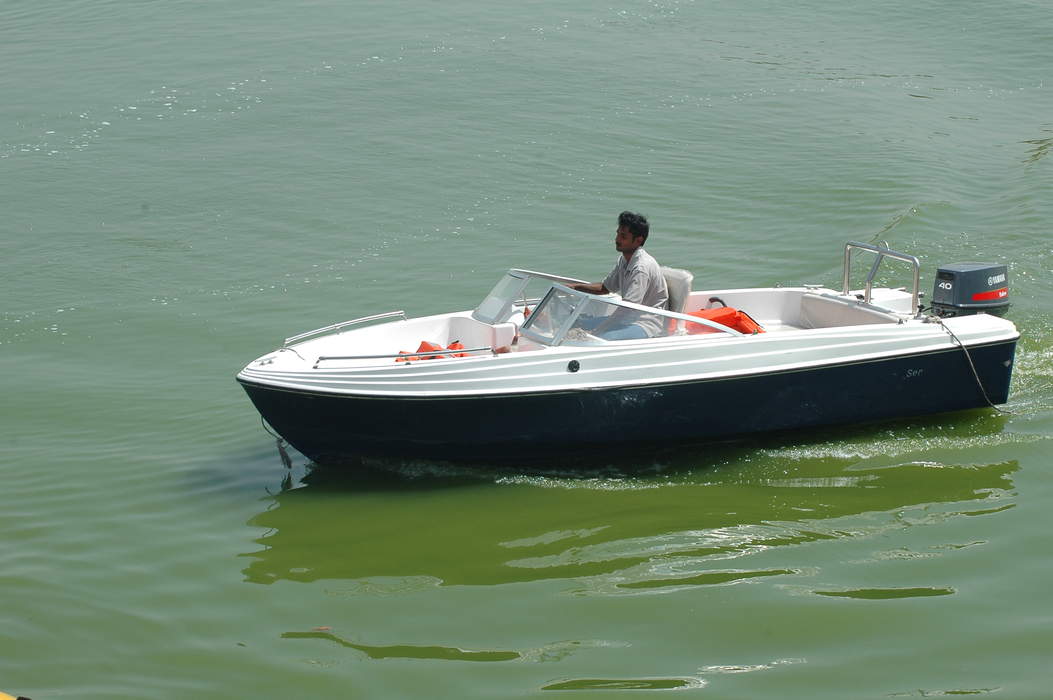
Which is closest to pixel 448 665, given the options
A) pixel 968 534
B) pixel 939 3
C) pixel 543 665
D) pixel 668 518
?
pixel 543 665

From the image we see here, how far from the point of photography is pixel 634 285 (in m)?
9.12

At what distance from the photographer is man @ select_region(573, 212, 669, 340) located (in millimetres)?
8891

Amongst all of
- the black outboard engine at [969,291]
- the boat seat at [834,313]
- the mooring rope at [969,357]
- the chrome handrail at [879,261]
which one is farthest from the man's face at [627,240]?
the black outboard engine at [969,291]

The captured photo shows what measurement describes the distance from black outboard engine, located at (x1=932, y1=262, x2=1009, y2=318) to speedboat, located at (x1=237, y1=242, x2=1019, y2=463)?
0.6 inches

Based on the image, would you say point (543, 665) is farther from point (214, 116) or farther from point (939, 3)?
point (939, 3)

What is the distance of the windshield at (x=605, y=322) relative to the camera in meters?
8.78

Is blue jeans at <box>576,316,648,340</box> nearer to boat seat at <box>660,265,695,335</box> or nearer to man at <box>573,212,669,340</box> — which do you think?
man at <box>573,212,669,340</box>

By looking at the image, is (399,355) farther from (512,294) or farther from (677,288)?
(677,288)

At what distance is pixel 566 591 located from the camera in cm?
729

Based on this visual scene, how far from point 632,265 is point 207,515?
366cm

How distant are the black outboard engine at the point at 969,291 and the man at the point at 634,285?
2330 millimetres

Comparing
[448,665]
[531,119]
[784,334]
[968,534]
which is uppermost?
[531,119]

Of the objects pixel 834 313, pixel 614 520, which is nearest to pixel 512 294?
pixel 614 520

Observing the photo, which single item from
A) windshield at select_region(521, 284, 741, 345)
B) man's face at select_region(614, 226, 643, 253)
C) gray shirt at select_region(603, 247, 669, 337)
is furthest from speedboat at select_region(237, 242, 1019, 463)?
man's face at select_region(614, 226, 643, 253)
